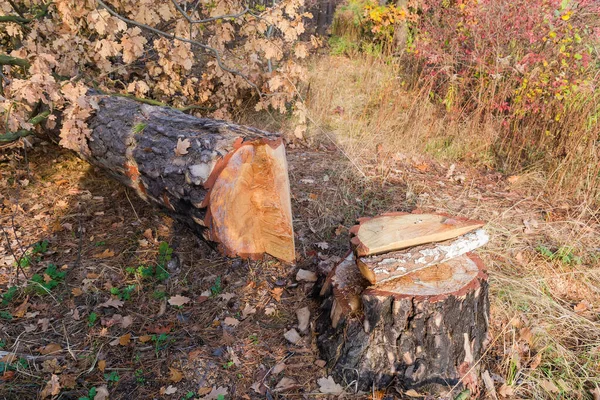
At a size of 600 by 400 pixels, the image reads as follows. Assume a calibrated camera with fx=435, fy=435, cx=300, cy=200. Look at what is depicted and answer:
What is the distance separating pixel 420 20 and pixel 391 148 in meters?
2.82

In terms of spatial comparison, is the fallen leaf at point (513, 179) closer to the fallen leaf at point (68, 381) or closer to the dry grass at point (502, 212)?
the dry grass at point (502, 212)

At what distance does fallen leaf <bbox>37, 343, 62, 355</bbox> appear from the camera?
97.7 inches

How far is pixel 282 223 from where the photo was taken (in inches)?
118

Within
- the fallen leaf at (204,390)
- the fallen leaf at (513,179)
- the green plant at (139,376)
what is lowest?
the green plant at (139,376)

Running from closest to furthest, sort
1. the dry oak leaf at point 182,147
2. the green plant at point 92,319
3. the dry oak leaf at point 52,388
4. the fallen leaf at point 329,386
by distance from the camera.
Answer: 1. the dry oak leaf at point 52,388
2. the fallen leaf at point 329,386
3. the green plant at point 92,319
4. the dry oak leaf at point 182,147

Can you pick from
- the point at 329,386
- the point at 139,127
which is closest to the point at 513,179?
the point at 329,386

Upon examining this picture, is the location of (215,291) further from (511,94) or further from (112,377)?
(511,94)

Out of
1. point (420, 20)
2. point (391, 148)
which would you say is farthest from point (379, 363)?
point (420, 20)

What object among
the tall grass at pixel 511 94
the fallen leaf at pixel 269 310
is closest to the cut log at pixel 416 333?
the fallen leaf at pixel 269 310

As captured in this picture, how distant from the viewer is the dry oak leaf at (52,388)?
2.20 meters

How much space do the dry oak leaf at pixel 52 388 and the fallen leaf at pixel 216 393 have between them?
2.46 ft

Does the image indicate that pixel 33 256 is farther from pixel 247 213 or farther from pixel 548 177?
pixel 548 177

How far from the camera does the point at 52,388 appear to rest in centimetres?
222

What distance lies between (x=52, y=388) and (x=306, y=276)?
1.58 m
